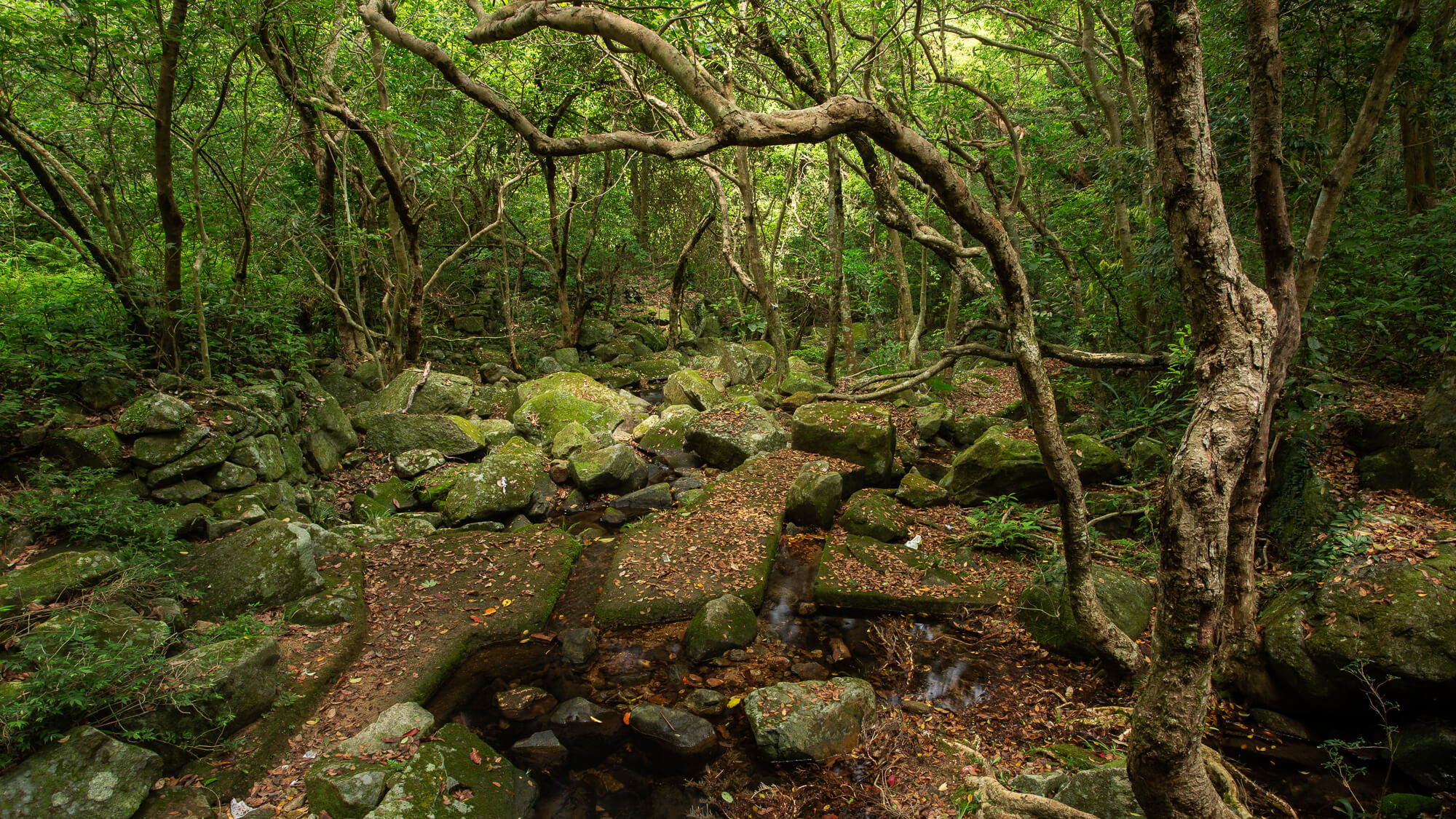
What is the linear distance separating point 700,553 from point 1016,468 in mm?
3992

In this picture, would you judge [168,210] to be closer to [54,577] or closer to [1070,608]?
[54,577]

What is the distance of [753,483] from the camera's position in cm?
849

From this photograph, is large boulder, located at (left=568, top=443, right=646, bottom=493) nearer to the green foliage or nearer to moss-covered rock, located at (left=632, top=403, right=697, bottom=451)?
moss-covered rock, located at (left=632, top=403, right=697, bottom=451)

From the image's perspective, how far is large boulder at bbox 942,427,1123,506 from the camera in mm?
7023

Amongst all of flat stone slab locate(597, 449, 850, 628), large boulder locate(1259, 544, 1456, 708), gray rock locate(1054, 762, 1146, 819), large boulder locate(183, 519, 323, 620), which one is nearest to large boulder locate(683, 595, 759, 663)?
flat stone slab locate(597, 449, 850, 628)

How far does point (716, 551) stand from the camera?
22.6 ft

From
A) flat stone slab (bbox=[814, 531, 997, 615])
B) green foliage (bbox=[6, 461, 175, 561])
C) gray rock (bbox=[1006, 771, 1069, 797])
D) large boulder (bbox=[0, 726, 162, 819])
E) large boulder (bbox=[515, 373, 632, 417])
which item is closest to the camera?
large boulder (bbox=[0, 726, 162, 819])

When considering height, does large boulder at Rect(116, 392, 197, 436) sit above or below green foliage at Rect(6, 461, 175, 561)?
above

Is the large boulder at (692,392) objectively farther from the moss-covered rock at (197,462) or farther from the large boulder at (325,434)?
the moss-covered rock at (197,462)

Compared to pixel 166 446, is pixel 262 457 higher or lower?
lower

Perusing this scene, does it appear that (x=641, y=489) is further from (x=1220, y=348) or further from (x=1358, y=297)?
(x=1358, y=297)

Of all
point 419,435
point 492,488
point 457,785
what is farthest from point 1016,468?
point 419,435

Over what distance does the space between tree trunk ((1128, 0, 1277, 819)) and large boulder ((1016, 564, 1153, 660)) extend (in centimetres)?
267

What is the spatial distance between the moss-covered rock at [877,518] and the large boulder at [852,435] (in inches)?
32.9
